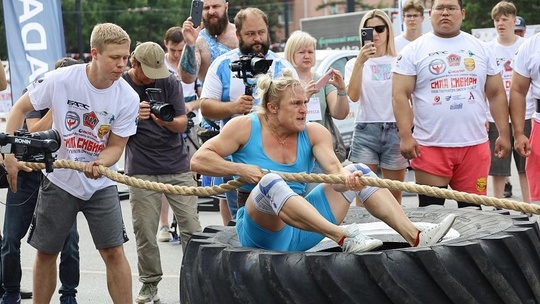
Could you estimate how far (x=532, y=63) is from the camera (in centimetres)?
745

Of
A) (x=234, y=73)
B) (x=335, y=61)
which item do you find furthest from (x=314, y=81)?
(x=335, y=61)

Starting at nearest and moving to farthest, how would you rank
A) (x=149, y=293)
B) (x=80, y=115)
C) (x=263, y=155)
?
(x=263, y=155) < (x=80, y=115) < (x=149, y=293)

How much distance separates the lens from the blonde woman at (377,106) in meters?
8.49

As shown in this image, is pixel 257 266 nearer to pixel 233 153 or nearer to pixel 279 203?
pixel 279 203

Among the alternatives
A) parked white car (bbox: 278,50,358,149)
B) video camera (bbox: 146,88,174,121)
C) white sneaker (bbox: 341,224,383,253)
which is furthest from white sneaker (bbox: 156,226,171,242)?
white sneaker (bbox: 341,224,383,253)

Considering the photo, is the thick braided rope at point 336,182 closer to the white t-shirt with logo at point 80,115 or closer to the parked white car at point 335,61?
the white t-shirt with logo at point 80,115

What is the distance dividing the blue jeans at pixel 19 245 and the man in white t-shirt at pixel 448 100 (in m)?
2.40

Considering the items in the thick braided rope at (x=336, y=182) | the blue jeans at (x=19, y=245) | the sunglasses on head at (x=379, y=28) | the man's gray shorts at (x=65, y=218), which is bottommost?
the blue jeans at (x=19, y=245)

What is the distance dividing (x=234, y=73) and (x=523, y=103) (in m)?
2.08

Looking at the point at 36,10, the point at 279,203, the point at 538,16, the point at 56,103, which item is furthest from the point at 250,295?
the point at 538,16

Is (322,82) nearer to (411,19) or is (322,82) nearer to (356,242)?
(411,19)

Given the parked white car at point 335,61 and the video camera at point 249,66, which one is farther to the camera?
the parked white car at point 335,61

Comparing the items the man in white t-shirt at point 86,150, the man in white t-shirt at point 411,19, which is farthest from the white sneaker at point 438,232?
the man in white t-shirt at point 411,19

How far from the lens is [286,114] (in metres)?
5.98
